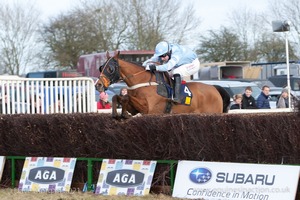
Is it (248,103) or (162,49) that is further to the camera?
(248,103)

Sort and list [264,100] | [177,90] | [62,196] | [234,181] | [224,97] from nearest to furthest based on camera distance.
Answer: [234,181]
[62,196]
[177,90]
[224,97]
[264,100]

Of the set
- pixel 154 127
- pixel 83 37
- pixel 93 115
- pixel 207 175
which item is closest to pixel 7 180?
pixel 93 115

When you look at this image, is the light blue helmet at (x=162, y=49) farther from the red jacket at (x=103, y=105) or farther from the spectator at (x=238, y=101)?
the spectator at (x=238, y=101)

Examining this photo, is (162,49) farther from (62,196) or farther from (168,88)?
(62,196)

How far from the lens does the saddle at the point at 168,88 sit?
11.0 meters

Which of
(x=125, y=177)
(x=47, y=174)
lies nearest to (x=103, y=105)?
(x=47, y=174)

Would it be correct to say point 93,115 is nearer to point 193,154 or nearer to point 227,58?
point 193,154

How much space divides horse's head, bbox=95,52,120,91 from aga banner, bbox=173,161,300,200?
2.80m

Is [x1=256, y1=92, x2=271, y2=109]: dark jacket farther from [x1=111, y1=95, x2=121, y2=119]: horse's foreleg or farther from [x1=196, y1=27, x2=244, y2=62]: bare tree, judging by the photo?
[x1=196, y1=27, x2=244, y2=62]: bare tree

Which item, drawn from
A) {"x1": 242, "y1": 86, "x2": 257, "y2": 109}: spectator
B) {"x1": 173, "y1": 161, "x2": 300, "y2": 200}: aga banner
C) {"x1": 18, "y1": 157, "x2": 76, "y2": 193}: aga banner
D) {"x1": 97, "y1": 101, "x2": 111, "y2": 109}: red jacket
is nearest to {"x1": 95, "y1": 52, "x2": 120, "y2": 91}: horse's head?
{"x1": 18, "y1": 157, "x2": 76, "y2": 193}: aga banner

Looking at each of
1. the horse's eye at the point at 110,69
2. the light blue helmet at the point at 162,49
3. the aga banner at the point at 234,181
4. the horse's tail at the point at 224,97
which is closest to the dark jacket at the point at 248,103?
the horse's tail at the point at 224,97

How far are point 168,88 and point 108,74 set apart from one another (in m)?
1.17

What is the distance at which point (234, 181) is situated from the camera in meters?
7.64

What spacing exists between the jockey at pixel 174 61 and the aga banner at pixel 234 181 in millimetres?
3151
